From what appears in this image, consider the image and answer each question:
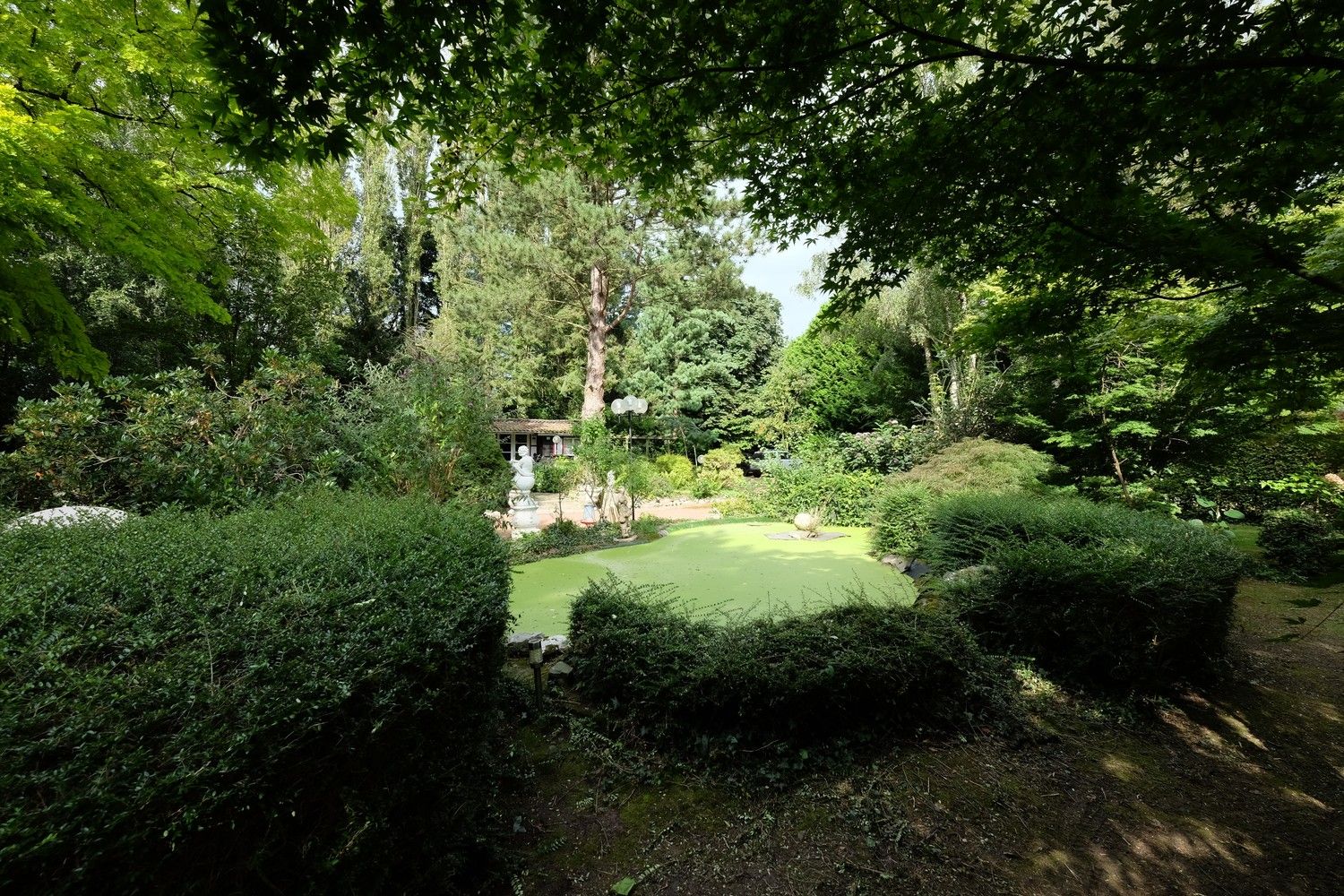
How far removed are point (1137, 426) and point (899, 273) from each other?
758 centimetres

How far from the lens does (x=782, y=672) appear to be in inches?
93.9

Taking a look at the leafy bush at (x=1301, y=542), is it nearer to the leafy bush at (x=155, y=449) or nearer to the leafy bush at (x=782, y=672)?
the leafy bush at (x=782, y=672)

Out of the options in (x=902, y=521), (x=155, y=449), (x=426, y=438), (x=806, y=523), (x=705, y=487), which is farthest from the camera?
(x=705, y=487)

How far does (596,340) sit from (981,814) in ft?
45.8

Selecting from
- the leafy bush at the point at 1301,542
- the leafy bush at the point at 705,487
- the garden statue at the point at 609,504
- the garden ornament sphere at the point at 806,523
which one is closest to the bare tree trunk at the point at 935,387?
the garden ornament sphere at the point at 806,523

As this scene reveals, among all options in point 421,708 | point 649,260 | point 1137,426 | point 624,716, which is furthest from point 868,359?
point 421,708

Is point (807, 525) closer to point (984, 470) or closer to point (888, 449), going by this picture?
point (984, 470)

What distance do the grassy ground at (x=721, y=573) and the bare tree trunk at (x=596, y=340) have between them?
8314 mm

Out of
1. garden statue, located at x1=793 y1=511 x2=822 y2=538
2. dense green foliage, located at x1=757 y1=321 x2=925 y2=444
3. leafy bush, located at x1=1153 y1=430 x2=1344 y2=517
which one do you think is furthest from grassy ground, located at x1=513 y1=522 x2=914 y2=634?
dense green foliage, located at x1=757 y1=321 x2=925 y2=444

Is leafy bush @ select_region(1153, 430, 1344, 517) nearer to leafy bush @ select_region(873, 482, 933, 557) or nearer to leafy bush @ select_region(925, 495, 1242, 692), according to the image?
leafy bush @ select_region(873, 482, 933, 557)

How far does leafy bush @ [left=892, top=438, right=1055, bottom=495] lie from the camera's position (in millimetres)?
7375

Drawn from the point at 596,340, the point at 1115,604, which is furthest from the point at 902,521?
the point at 596,340

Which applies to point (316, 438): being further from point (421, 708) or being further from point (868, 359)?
point (868, 359)

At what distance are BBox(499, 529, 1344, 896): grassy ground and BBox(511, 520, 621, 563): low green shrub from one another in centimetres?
392
